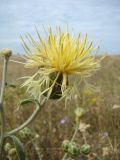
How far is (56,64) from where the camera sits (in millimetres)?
1908

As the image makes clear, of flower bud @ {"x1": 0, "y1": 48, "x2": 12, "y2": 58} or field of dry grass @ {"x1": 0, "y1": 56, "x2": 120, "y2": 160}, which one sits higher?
flower bud @ {"x1": 0, "y1": 48, "x2": 12, "y2": 58}

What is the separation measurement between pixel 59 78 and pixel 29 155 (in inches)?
83.4

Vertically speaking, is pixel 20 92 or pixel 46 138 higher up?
pixel 20 92

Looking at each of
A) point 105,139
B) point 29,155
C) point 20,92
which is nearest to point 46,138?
point 29,155

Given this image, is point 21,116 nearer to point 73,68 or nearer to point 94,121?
point 94,121

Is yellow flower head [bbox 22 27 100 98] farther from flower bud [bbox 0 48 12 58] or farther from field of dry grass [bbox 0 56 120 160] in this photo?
field of dry grass [bbox 0 56 120 160]

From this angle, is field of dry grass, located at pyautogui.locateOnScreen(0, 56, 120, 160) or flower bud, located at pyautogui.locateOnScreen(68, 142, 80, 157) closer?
flower bud, located at pyautogui.locateOnScreen(68, 142, 80, 157)

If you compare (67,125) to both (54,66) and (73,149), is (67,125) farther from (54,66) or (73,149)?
(54,66)

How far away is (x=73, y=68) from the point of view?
1.94 m

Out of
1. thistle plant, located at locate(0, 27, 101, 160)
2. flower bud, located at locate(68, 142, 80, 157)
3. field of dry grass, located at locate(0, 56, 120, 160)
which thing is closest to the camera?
thistle plant, located at locate(0, 27, 101, 160)

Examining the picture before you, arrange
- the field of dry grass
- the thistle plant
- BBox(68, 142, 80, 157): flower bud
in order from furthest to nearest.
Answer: the field of dry grass
BBox(68, 142, 80, 157): flower bud
the thistle plant

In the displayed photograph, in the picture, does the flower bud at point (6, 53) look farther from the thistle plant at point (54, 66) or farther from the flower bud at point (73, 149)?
the flower bud at point (73, 149)

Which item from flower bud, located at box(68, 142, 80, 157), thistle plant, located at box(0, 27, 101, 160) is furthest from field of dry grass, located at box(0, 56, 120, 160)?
thistle plant, located at box(0, 27, 101, 160)

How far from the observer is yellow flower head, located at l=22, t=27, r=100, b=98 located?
1.88m
